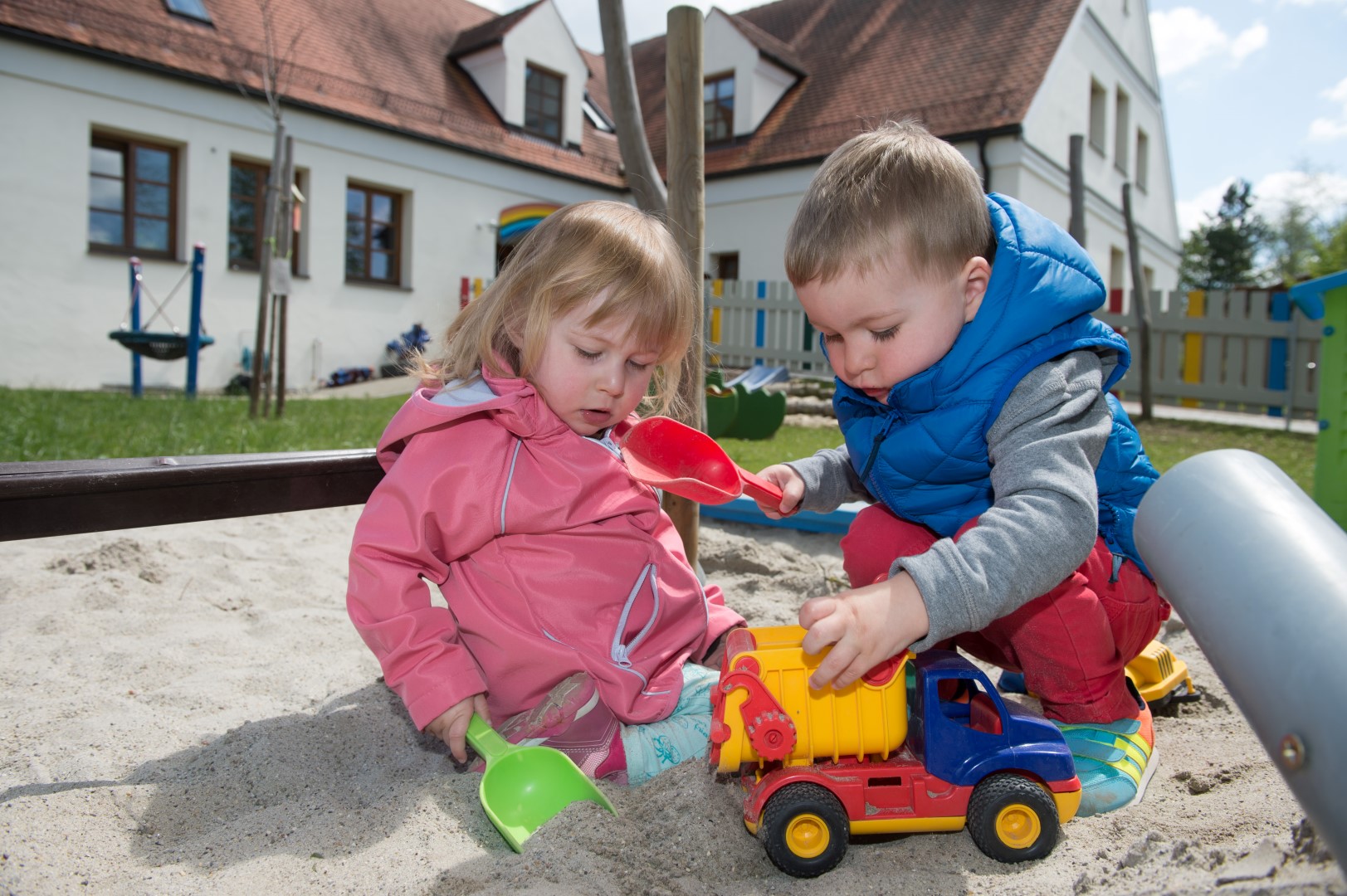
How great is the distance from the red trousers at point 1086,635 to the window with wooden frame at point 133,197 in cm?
1004

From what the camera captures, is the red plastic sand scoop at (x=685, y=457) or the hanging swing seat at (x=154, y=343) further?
Answer: the hanging swing seat at (x=154, y=343)

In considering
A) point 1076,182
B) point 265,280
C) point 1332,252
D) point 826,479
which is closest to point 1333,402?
point 826,479

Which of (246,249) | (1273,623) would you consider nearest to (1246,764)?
(1273,623)

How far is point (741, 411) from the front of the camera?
5.35 meters

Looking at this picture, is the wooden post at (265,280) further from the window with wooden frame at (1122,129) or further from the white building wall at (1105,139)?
the window with wooden frame at (1122,129)

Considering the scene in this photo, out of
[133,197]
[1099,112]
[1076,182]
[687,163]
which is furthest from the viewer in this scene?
[1099,112]

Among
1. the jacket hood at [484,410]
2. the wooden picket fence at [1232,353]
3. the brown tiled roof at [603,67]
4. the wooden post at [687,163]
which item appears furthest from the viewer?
the brown tiled roof at [603,67]

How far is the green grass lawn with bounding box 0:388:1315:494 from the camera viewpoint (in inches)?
155

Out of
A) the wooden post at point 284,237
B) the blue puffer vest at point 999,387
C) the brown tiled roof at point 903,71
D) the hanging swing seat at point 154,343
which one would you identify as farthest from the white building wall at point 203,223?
the blue puffer vest at point 999,387

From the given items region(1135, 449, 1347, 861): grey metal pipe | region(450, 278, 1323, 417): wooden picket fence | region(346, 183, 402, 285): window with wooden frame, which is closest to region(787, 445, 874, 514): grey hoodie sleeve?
region(1135, 449, 1347, 861): grey metal pipe

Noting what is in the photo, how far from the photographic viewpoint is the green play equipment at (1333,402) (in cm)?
333

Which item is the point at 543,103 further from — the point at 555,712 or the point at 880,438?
the point at 555,712

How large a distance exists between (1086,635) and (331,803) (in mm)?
1154

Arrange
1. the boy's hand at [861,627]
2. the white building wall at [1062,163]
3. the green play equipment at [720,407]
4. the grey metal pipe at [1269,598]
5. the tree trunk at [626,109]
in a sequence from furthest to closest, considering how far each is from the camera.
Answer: the white building wall at [1062,163] < the green play equipment at [720,407] < the tree trunk at [626,109] < the boy's hand at [861,627] < the grey metal pipe at [1269,598]
